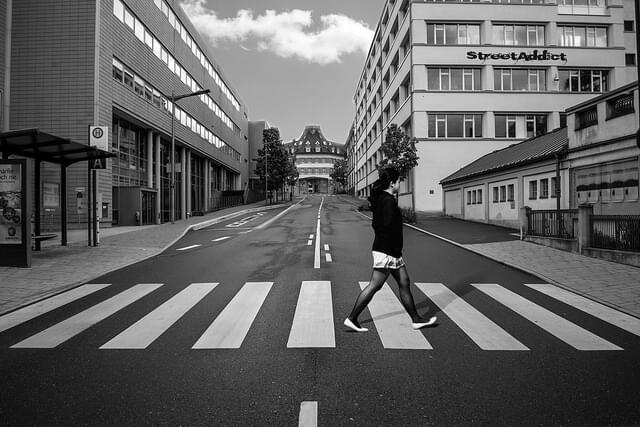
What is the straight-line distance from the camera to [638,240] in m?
10.6

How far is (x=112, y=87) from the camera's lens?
23.6 meters

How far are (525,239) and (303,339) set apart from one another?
44.9 ft

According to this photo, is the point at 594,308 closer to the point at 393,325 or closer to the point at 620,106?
the point at 393,325

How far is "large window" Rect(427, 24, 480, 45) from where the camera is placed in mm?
34062

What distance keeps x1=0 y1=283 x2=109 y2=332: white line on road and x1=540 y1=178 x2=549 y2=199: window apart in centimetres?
1858

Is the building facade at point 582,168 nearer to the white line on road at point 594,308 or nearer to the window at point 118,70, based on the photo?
the white line on road at point 594,308

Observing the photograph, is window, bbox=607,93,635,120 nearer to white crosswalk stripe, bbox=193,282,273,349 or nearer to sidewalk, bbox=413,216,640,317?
sidewalk, bbox=413,216,640,317

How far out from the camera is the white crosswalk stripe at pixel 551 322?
15.5ft

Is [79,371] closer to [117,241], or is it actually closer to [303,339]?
[303,339]

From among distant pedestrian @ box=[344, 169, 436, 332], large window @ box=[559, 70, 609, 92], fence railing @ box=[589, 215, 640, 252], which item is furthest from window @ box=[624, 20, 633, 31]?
distant pedestrian @ box=[344, 169, 436, 332]

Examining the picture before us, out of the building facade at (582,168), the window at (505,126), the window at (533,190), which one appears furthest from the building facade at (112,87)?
the window at (505,126)

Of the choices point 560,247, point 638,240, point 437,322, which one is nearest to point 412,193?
point 560,247

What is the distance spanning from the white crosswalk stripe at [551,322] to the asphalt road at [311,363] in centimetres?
3

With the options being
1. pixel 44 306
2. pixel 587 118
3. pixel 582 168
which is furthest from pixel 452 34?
pixel 44 306
